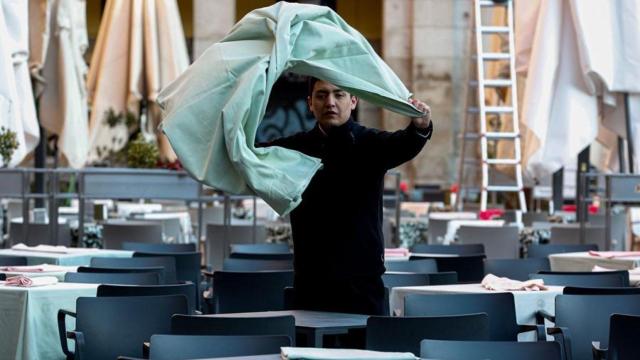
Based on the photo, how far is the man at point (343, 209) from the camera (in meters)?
6.46

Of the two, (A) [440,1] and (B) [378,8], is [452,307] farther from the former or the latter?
(B) [378,8]

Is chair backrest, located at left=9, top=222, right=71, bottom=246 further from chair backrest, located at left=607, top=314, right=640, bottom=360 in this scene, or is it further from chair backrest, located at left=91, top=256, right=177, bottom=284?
chair backrest, located at left=607, top=314, right=640, bottom=360

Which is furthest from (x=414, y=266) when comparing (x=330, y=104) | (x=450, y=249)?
(x=330, y=104)

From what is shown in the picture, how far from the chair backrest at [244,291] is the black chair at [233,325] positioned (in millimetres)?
2895

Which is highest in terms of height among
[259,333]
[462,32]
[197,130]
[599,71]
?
[462,32]

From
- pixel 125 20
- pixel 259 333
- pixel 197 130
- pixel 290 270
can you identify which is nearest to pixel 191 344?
pixel 259 333

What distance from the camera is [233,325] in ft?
19.6

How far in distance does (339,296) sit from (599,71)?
21.1 ft

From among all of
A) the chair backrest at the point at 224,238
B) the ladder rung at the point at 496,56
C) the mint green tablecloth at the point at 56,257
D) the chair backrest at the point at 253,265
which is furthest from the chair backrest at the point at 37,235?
the ladder rung at the point at 496,56

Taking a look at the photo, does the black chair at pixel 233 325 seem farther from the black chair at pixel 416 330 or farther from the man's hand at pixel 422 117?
the man's hand at pixel 422 117

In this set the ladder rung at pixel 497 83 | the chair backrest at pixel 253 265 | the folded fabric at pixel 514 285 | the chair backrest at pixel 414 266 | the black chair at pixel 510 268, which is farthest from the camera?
the ladder rung at pixel 497 83

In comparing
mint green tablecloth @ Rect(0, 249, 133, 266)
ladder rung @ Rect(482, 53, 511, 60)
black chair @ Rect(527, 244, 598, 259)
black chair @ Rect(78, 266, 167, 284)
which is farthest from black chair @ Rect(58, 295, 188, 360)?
ladder rung @ Rect(482, 53, 511, 60)

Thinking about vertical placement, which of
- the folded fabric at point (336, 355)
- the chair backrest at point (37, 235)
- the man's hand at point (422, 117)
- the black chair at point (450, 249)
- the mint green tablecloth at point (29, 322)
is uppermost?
the man's hand at point (422, 117)

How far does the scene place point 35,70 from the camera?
557 inches
